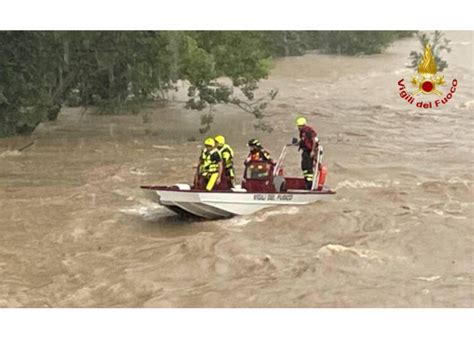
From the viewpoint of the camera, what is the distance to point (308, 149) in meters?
6.92

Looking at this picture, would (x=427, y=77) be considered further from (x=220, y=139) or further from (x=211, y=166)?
(x=211, y=166)

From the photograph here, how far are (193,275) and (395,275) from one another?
5.06 ft

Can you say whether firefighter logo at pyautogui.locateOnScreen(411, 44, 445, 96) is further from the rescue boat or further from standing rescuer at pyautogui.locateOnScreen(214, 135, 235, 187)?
standing rescuer at pyautogui.locateOnScreen(214, 135, 235, 187)

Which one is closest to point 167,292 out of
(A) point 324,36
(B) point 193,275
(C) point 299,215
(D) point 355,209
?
(B) point 193,275

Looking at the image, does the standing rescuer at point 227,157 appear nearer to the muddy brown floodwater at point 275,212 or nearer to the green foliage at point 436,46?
the muddy brown floodwater at point 275,212

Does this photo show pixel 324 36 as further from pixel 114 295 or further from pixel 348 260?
pixel 114 295

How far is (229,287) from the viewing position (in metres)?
6.49

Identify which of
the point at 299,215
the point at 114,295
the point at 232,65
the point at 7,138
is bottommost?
the point at 114,295

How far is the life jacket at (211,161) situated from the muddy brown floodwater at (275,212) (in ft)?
0.49

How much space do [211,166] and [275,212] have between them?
2.08 ft

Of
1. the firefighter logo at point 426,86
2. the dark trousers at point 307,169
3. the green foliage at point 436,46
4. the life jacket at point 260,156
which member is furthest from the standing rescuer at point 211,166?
the green foliage at point 436,46

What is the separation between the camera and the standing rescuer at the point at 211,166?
6.84 m

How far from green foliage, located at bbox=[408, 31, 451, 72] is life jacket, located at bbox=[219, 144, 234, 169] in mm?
1639

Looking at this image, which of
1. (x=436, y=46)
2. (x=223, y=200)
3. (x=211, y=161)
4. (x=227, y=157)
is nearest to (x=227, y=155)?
(x=227, y=157)
